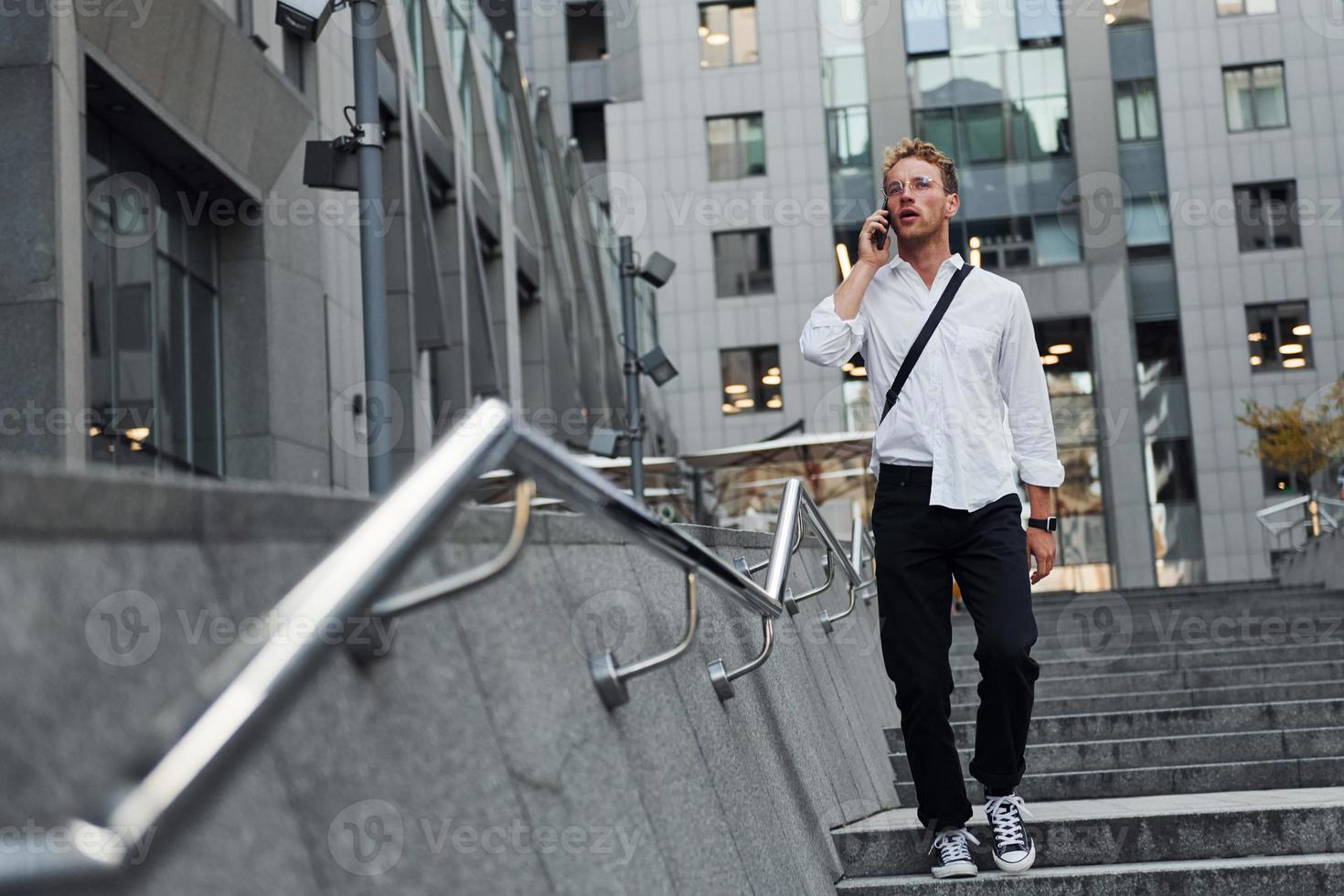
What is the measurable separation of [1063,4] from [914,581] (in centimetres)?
3611

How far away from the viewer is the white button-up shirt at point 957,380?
468 cm

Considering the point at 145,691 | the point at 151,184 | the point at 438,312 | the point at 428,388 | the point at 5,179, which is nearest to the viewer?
the point at 145,691

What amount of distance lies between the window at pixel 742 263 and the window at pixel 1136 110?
9.09 metres

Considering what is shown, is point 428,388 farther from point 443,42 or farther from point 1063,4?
point 1063,4

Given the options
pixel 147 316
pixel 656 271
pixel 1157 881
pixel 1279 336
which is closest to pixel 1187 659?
pixel 1157 881

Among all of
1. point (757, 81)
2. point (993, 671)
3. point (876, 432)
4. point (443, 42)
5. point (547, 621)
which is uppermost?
point (757, 81)

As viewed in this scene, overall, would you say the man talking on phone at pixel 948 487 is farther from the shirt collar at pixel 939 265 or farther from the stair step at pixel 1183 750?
the stair step at pixel 1183 750

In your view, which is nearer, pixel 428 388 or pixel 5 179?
pixel 5 179

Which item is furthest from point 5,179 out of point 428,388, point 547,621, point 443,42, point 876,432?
point 443,42

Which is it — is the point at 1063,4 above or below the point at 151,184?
above

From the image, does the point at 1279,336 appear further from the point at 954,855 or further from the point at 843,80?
the point at 954,855

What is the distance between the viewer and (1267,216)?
124ft

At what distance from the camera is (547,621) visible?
3158 millimetres

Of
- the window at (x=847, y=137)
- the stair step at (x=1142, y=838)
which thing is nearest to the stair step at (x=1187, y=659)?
the stair step at (x=1142, y=838)
